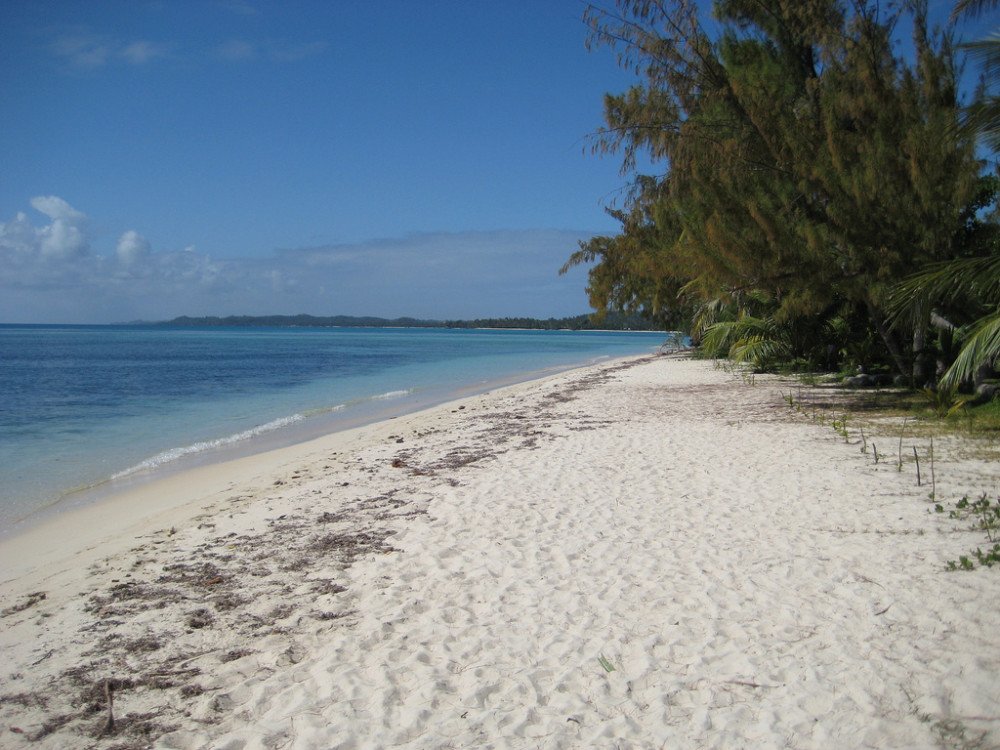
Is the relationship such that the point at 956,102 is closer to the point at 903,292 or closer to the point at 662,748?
the point at 903,292

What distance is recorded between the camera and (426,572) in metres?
4.34

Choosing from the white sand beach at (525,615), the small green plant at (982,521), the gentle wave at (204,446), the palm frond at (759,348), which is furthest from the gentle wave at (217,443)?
the palm frond at (759,348)

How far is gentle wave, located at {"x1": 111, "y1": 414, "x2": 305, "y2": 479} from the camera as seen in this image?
9742mm

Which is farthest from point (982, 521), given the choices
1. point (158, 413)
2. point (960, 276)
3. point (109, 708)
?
point (158, 413)

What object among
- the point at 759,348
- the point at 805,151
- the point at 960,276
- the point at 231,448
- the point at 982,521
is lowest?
the point at 231,448

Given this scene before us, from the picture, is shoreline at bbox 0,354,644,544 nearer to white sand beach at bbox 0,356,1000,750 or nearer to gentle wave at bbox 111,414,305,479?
gentle wave at bbox 111,414,305,479

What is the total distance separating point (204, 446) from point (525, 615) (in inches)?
374

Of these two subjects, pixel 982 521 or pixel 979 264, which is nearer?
pixel 982 521

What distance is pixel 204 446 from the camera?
11.4 metres

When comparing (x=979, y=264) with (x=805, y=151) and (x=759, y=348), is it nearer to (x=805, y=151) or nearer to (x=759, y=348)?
(x=805, y=151)


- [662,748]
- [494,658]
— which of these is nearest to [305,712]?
[494,658]

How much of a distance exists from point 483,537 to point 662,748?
2.61m

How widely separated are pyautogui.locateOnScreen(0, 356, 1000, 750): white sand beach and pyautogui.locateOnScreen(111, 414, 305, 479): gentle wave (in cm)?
276

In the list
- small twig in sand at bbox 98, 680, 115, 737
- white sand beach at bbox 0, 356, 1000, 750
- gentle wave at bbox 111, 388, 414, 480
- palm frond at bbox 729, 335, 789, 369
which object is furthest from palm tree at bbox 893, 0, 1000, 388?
gentle wave at bbox 111, 388, 414, 480
